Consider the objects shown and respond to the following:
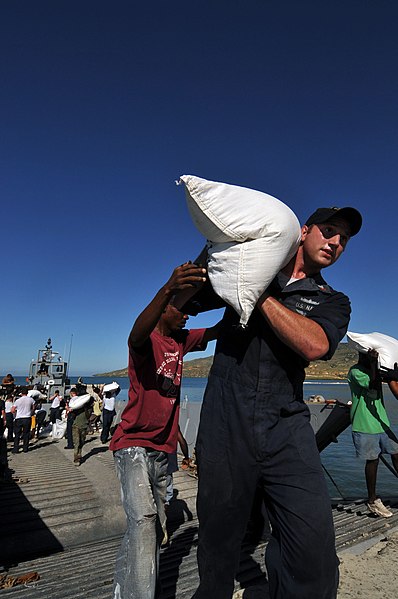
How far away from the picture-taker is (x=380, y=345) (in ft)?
16.4

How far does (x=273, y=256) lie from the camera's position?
64.1 inches

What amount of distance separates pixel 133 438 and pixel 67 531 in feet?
12.4

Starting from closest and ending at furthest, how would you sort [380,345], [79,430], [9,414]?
[380,345] → [79,430] → [9,414]

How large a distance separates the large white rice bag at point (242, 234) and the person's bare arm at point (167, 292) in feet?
0.49

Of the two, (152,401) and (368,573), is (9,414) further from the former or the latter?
(368,573)

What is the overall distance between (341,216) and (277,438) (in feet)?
3.60

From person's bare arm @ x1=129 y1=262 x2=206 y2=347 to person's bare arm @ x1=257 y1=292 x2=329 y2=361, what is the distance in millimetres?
418

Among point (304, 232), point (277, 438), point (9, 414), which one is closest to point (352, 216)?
point (304, 232)

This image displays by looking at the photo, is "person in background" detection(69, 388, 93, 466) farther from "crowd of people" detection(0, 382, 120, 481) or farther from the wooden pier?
the wooden pier

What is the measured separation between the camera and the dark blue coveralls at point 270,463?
5.09ft

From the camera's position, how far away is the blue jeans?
2.41 metres

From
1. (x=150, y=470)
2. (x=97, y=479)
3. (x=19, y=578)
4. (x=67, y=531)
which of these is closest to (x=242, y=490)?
(x=150, y=470)

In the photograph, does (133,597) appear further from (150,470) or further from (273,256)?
(273,256)

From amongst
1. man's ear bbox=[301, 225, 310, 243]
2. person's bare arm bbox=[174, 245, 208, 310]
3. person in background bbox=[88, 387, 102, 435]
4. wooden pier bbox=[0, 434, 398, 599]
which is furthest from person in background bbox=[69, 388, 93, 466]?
man's ear bbox=[301, 225, 310, 243]
